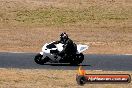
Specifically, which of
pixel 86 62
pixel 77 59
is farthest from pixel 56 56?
pixel 86 62

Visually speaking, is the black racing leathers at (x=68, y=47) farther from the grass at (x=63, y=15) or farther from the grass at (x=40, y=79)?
the grass at (x=63, y=15)

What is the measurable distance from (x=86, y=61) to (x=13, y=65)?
12.4 feet

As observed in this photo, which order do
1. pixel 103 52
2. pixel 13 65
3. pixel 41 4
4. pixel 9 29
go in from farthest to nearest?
pixel 41 4, pixel 9 29, pixel 103 52, pixel 13 65

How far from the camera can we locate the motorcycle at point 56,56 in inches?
1043

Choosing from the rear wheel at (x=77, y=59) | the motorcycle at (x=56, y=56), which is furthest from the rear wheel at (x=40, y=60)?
the rear wheel at (x=77, y=59)

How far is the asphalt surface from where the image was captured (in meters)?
26.2

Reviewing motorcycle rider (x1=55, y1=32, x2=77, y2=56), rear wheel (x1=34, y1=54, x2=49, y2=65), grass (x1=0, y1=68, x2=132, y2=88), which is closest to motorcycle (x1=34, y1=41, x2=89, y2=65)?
rear wheel (x1=34, y1=54, x2=49, y2=65)

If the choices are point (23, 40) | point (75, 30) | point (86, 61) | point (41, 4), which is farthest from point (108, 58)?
point (41, 4)

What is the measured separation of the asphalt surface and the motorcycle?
25cm

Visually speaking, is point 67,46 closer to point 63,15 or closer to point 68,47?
point 68,47

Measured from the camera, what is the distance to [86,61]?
2828 cm

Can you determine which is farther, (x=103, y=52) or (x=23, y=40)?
(x=23, y=40)

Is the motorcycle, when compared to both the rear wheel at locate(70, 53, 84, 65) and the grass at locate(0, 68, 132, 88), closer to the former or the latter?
the rear wheel at locate(70, 53, 84, 65)

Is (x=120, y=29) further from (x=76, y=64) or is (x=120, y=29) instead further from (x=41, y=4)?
(x=76, y=64)
